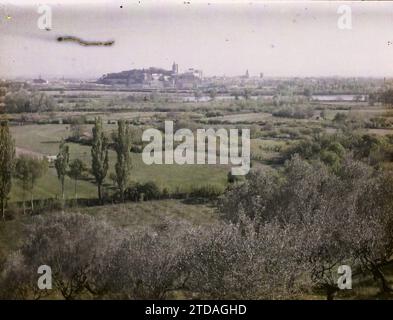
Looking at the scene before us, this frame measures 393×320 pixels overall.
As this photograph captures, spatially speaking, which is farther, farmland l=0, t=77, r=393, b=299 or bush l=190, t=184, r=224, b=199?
bush l=190, t=184, r=224, b=199

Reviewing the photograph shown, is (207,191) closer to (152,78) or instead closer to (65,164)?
(152,78)

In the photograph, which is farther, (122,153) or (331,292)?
(122,153)

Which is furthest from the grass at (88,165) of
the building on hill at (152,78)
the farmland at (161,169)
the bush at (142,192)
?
the building on hill at (152,78)

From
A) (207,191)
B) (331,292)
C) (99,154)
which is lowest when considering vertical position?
(331,292)

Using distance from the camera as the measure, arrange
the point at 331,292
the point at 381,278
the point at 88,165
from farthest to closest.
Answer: the point at 88,165
the point at 381,278
the point at 331,292

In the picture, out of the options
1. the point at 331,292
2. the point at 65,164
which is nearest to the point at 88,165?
the point at 65,164

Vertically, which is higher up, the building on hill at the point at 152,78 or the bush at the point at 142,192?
the building on hill at the point at 152,78

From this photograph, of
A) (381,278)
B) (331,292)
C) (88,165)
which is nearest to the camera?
(331,292)

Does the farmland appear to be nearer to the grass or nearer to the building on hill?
the grass

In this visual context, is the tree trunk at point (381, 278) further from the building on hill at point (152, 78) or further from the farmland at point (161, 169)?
the building on hill at point (152, 78)

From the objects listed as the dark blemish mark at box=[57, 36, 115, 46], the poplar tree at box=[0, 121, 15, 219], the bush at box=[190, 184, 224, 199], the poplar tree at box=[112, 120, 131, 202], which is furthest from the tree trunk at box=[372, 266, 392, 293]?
the poplar tree at box=[0, 121, 15, 219]

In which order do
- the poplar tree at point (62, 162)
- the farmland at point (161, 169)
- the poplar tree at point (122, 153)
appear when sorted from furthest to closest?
the poplar tree at point (122, 153) → the poplar tree at point (62, 162) → the farmland at point (161, 169)
